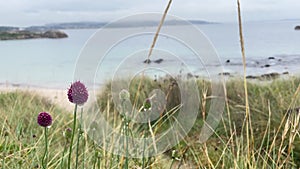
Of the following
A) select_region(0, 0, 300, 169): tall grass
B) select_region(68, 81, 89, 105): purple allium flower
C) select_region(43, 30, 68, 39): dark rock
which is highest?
select_region(43, 30, 68, 39): dark rock

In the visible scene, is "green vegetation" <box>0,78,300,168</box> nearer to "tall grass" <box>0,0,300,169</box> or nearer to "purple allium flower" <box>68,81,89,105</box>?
"tall grass" <box>0,0,300,169</box>

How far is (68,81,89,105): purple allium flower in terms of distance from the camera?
2.68ft

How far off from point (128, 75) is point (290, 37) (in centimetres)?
1531

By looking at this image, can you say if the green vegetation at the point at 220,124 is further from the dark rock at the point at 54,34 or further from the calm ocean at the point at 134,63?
the dark rock at the point at 54,34

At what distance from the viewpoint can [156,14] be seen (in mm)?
1408

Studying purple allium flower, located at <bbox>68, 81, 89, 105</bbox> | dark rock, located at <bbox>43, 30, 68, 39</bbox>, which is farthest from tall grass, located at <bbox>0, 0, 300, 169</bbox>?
dark rock, located at <bbox>43, 30, 68, 39</bbox>

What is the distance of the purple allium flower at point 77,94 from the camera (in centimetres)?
82

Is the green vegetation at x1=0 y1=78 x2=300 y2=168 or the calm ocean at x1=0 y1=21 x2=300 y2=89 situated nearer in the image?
the green vegetation at x1=0 y1=78 x2=300 y2=168

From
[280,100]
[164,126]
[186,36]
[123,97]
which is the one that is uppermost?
[186,36]

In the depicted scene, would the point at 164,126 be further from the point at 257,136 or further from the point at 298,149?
the point at 298,149

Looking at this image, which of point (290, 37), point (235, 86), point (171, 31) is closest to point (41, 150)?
point (171, 31)

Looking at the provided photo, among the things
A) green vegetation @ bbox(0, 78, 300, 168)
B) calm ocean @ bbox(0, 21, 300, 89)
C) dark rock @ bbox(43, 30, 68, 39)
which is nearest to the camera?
green vegetation @ bbox(0, 78, 300, 168)

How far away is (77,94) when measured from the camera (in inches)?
32.4

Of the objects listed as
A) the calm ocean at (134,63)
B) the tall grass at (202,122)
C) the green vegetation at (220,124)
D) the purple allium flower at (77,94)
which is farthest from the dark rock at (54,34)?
the purple allium flower at (77,94)
